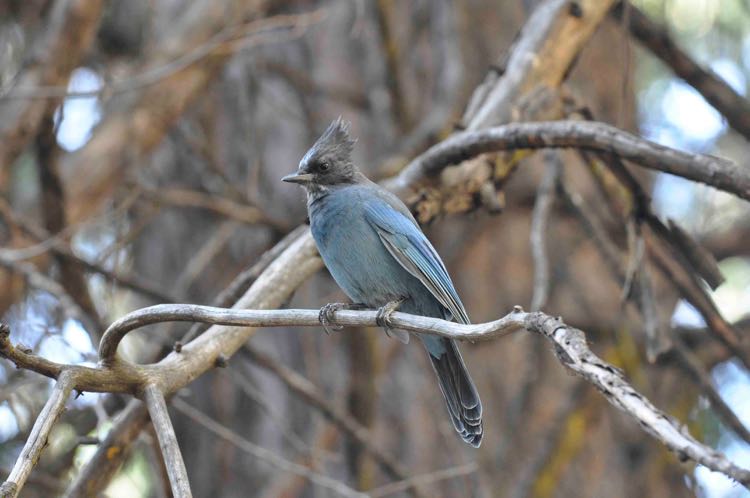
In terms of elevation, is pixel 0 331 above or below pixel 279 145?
below

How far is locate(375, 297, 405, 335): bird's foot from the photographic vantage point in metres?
3.10

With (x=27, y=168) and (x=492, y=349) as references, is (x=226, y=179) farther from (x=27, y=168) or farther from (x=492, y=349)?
(x=27, y=168)

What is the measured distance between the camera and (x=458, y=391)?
12.9 ft

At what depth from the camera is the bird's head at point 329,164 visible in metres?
4.51

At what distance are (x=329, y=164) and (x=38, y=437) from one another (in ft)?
8.08

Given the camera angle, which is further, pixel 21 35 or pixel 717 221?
pixel 717 221

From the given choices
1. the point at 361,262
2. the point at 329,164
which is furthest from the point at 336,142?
the point at 361,262

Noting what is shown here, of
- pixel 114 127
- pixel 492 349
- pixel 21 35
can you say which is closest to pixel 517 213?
pixel 492 349

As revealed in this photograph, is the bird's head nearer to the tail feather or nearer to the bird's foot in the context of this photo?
the bird's foot

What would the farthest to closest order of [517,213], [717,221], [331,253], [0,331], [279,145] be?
1. [717,221]
2. [279,145]
3. [517,213]
4. [331,253]
5. [0,331]

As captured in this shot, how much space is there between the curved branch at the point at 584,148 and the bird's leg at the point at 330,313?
0.62 m

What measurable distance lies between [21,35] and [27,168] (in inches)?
63.4

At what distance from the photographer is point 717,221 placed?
26.2ft

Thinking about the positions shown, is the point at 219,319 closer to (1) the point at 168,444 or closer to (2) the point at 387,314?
(1) the point at 168,444
